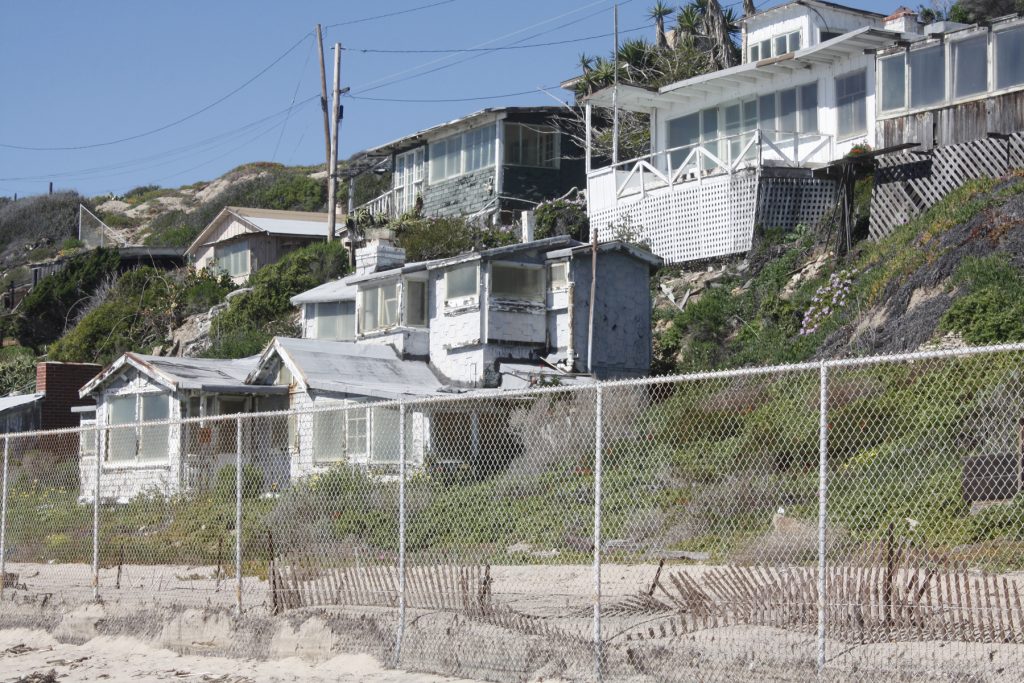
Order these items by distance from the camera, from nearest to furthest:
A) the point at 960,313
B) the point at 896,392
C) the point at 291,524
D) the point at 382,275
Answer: the point at 291,524 → the point at 896,392 → the point at 960,313 → the point at 382,275

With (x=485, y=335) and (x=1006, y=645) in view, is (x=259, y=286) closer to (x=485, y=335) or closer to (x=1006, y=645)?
(x=485, y=335)

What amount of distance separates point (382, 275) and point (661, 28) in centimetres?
2502

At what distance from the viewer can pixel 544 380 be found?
26.1 metres

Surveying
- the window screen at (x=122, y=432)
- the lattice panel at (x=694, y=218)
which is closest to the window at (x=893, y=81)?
the lattice panel at (x=694, y=218)

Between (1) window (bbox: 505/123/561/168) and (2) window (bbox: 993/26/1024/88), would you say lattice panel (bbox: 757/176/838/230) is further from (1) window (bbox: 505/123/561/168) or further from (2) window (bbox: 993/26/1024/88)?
(1) window (bbox: 505/123/561/168)

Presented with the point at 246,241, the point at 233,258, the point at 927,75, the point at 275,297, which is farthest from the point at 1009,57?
the point at 233,258

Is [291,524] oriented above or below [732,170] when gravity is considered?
below

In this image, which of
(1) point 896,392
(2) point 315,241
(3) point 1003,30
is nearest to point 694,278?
(3) point 1003,30

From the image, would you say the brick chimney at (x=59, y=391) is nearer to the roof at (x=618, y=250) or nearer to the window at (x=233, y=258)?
the roof at (x=618, y=250)

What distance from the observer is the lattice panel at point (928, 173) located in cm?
2616

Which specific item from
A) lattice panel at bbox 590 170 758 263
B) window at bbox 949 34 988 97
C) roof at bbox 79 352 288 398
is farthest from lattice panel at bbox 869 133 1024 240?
roof at bbox 79 352 288 398

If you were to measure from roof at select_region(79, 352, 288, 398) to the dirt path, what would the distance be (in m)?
12.2

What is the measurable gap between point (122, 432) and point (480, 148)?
18455 millimetres

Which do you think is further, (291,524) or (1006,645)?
(291,524)
